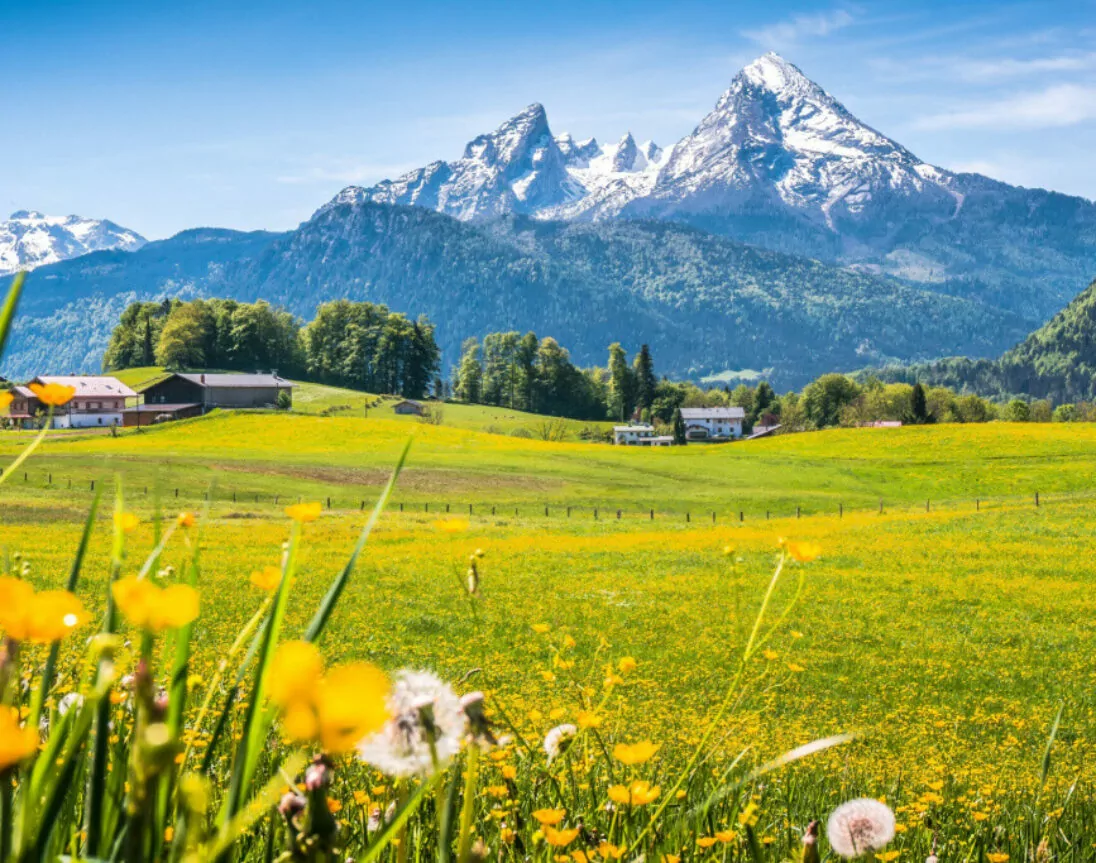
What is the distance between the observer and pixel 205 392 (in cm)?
11212

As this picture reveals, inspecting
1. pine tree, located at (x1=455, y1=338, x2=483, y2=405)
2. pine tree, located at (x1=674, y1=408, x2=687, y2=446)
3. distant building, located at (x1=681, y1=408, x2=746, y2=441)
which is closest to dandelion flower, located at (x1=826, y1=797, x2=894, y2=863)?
pine tree, located at (x1=674, y1=408, x2=687, y2=446)

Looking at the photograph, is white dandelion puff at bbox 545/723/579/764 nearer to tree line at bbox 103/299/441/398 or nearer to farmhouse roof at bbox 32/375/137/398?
farmhouse roof at bbox 32/375/137/398

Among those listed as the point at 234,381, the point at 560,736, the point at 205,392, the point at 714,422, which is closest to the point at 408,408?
the point at 234,381

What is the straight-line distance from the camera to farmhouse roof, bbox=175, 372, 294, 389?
11281 cm

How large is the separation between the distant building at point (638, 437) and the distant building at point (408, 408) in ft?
87.9

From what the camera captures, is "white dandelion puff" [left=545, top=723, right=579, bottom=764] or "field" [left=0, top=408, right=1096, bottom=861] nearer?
"white dandelion puff" [left=545, top=723, right=579, bottom=764]

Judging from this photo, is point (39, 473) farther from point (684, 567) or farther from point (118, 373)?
point (118, 373)

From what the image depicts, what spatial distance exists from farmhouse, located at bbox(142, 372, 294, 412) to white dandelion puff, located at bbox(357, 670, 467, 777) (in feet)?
379

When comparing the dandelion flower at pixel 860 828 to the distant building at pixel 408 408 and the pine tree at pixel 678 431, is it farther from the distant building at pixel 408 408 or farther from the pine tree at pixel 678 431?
the pine tree at pixel 678 431

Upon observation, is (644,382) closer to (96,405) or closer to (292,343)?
(292,343)

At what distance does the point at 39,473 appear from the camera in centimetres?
5212

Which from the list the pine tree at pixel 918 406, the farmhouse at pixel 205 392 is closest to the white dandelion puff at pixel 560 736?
Result: the farmhouse at pixel 205 392

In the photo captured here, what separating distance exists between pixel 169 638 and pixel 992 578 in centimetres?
2747

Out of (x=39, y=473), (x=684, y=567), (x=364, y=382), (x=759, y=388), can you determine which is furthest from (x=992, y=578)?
(x=759, y=388)
